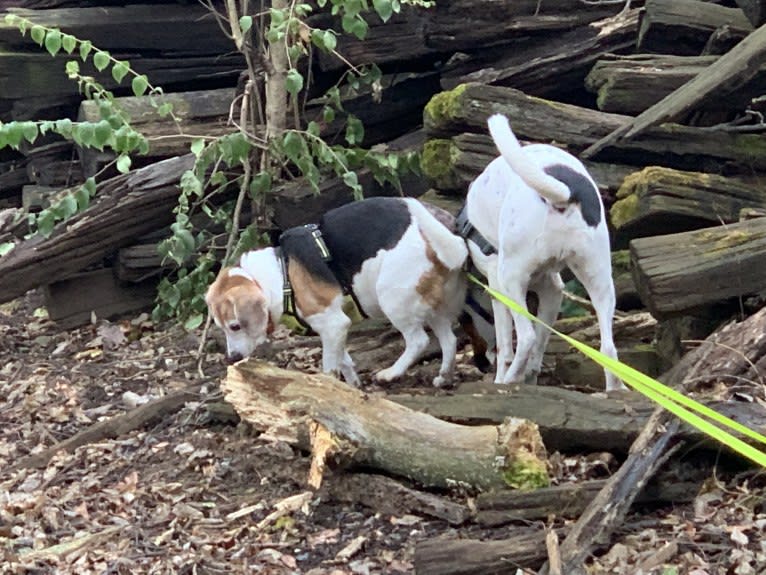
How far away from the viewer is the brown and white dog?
6047mm

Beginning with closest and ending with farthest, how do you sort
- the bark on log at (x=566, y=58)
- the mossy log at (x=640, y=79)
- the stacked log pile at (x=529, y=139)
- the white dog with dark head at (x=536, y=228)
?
the stacked log pile at (x=529, y=139), the white dog with dark head at (x=536, y=228), the mossy log at (x=640, y=79), the bark on log at (x=566, y=58)

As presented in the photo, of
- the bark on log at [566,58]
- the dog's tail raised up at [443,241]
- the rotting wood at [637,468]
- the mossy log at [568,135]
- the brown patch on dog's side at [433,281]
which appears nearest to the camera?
the rotting wood at [637,468]

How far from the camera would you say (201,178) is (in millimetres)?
7574

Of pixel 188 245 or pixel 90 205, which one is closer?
pixel 188 245

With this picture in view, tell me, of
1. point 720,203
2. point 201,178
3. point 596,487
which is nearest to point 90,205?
point 201,178

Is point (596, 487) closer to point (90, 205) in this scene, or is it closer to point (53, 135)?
point (90, 205)

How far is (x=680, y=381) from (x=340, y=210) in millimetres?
2439

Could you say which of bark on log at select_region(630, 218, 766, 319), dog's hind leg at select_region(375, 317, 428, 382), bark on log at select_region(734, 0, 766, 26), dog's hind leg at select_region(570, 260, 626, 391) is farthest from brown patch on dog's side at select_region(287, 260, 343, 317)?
bark on log at select_region(734, 0, 766, 26)

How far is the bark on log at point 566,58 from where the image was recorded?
7.61 meters

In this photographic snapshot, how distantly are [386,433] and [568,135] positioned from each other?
8.96ft

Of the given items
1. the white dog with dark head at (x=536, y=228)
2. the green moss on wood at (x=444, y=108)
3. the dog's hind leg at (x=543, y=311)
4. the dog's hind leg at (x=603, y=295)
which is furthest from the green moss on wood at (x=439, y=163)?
the dog's hind leg at (x=603, y=295)

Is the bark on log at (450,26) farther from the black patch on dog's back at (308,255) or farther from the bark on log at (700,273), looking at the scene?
the bark on log at (700,273)

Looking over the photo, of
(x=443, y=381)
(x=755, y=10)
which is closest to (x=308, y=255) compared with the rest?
(x=443, y=381)

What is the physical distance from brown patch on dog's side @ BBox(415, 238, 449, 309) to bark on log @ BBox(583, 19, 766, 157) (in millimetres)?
1358
